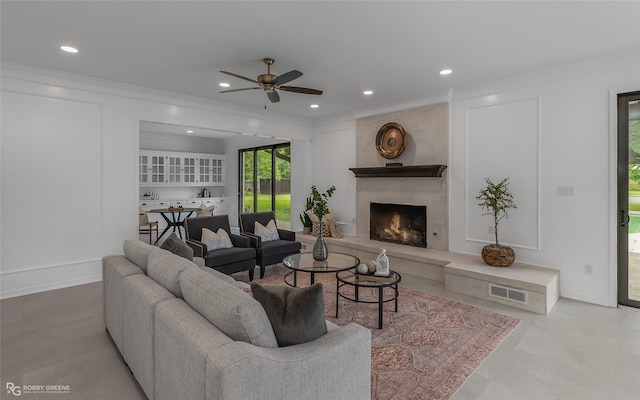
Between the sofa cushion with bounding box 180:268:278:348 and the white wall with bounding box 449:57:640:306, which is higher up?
the white wall with bounding box 449:57:640:306

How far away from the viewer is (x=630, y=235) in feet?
11.8

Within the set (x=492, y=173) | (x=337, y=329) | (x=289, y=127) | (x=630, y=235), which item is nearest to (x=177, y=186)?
(x=289, y=127)

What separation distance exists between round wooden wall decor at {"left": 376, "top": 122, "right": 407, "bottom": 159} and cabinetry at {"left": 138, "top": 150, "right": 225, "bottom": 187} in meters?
6.03

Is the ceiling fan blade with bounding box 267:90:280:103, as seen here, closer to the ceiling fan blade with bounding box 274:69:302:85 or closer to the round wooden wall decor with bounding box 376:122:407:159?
the ceiling fan blade with bounding box 274:69:302:85

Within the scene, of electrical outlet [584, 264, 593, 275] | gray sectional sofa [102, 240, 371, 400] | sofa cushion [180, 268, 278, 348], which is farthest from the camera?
electrical outlet [584, 264, 593, 275]

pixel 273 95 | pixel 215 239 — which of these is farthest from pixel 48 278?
pixel 273 95

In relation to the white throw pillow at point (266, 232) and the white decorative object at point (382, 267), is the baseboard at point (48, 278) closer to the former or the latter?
the white throw pillow at point (266, 232)

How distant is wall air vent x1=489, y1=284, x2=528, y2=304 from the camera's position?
11.9 ft

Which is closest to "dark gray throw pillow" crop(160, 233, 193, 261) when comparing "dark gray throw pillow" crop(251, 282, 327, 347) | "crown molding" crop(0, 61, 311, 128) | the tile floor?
the tile floor

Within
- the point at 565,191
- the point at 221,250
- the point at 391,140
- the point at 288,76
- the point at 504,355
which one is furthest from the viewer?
the point at 391,140

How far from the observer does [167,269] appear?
2215 mm

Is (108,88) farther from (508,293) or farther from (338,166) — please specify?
(508,293)

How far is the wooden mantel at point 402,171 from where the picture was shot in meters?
5.00

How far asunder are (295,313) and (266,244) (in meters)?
3.46
